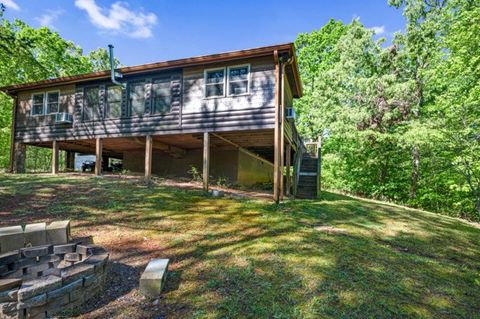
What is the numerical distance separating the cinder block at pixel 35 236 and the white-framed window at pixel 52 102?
11.0m

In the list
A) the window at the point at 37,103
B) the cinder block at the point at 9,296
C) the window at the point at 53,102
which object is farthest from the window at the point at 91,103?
the cinder block at the point at 9,296

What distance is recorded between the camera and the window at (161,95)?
1074 centimetres

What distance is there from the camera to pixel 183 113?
1037 cm

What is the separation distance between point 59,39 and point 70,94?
13.7m

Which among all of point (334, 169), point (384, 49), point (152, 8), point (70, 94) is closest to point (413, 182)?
point (334, 169)

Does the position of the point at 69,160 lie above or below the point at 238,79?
below

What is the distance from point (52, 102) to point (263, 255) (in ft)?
44.1

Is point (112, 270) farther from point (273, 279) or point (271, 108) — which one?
point (271, 108)

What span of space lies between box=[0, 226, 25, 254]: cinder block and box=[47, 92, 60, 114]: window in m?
11.0

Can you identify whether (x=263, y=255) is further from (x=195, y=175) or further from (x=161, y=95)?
(x=195, y=175)

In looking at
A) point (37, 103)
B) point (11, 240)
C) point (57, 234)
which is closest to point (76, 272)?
point (57, 234)

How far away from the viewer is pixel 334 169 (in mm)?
19781

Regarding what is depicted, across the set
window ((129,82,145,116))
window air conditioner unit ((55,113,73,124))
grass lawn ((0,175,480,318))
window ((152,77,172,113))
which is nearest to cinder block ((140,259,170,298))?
grass lawn ((0,175,480,318))

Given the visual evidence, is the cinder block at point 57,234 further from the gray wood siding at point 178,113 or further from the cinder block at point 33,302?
the gray wood siding at point 178,113
